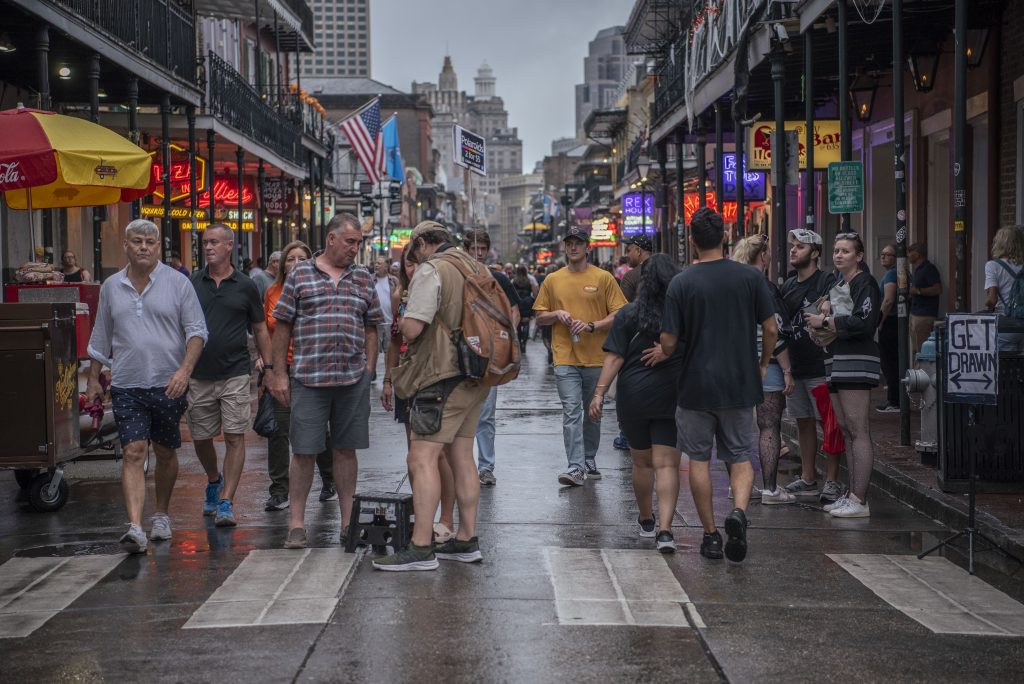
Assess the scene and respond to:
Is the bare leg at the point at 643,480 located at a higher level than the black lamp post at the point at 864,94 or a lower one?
lower

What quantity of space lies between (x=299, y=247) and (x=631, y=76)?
62.7 meters

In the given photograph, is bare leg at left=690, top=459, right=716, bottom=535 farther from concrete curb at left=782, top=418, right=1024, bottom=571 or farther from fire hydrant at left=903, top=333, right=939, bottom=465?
fire hydrant at left=903, top=333, right=939, bottom=465

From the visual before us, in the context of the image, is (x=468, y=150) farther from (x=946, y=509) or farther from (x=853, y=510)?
(x=946, y=509)

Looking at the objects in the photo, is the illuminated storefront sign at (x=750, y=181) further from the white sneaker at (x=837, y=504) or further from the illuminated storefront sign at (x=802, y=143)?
the white sneaker at (x=837, y=504)

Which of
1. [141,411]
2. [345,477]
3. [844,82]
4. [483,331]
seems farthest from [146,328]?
[844,82]

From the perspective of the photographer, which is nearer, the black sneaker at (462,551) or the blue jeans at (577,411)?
the black sneaker at (462,551)

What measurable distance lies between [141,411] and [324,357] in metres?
1.16

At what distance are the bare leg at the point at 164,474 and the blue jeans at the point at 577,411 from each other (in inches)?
125

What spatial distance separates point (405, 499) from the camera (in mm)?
7910

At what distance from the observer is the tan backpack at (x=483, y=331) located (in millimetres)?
7691

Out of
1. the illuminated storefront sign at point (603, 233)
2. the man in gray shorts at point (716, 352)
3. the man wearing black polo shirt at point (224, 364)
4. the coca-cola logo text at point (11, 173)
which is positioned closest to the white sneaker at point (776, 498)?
the man in gray shorts at point (716, 352)

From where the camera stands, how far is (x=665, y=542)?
809cm

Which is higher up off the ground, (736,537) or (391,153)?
(391,153)

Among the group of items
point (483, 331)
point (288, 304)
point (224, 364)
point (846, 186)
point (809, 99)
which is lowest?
point (224, 364)
